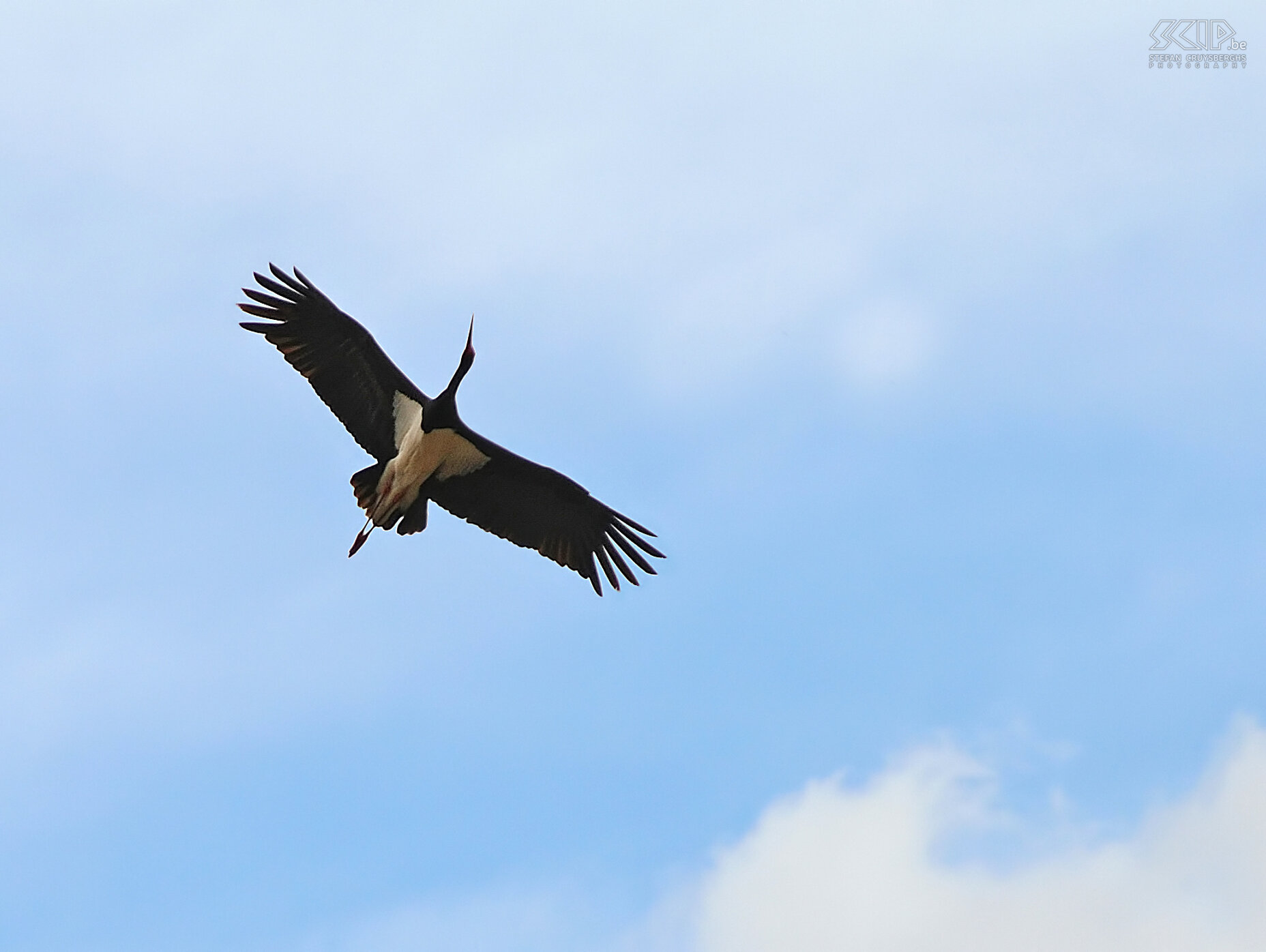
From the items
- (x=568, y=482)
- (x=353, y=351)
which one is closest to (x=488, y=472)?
(x=568, y=482)

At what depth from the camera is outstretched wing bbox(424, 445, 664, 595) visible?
2214cm

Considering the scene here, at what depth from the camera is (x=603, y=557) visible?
22.5m

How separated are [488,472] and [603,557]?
1869 millimetres

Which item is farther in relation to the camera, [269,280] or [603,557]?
[603,557]

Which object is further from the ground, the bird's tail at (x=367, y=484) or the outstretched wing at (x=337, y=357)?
the outstretched wing at (x=337, y=357)

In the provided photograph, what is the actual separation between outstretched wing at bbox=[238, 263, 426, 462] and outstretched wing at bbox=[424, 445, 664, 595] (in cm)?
129

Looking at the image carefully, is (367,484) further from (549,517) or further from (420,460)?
(549,517)

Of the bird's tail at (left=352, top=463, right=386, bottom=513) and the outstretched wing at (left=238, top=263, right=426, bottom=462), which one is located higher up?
the outstretched wing at (left=238, top=263, right=426, bottom=462)

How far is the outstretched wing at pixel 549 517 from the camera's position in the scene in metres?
22.1

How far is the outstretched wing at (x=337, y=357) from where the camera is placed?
20781 mm

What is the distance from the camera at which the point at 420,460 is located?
21.1 m

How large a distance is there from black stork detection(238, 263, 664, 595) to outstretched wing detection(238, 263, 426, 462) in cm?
1

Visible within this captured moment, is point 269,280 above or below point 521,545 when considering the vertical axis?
above

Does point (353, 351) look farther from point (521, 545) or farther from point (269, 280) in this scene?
point (521, 545)
